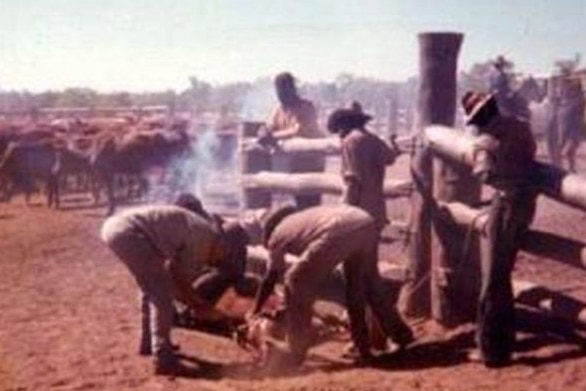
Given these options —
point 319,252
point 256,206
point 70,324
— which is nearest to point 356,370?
point 319,252

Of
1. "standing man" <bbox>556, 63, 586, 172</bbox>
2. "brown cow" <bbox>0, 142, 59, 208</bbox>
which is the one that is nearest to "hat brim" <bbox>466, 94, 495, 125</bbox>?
"standing man" <bbox>556, 63, 586, 172</bbox>

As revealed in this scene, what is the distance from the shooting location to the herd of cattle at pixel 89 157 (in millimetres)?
18266

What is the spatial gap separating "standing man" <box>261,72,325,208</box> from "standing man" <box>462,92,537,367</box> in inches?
168

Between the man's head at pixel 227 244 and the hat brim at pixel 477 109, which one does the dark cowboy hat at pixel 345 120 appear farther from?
Result: the hat brim at pixel 477 109

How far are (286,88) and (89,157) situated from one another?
980 centimetres

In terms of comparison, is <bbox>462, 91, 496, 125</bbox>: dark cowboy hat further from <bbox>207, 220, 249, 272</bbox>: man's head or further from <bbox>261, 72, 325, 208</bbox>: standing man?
<bbox>261, 72, 325, 208</bbox>: standing man

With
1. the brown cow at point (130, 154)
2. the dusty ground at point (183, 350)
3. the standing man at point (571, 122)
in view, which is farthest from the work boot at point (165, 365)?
the standing man at point (571, 122)

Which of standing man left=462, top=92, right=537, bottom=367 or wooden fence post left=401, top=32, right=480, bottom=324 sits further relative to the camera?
wooden fence post left=401, top=32, right=480, bottom=324

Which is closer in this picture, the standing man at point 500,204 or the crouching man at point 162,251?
the standing man at point 500,204

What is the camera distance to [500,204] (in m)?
6.62

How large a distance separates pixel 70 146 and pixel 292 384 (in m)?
14.5

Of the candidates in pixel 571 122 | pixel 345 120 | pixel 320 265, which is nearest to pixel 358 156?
pixel 345 120

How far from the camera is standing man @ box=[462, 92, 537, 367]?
653 cm

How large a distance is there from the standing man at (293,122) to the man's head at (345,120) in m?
2.79
